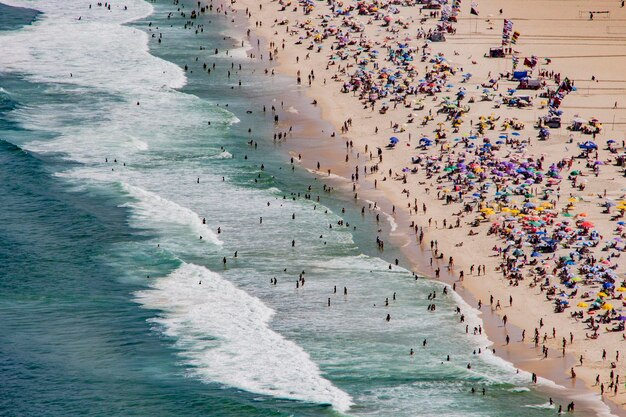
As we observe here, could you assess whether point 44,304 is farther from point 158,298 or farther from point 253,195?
point 253,195

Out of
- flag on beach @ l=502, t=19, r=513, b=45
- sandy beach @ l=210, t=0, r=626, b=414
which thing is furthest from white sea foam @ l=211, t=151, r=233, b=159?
flag on beach @ l=502, t=19, r=513, b=45

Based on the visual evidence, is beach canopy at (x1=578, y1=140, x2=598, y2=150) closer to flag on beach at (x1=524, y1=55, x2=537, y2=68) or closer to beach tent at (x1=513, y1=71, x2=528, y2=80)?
beach tent at (x1=513, y1=71, x2=528, y2=80)

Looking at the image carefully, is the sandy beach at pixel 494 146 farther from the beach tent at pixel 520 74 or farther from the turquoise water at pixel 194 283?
the turquoise water at pixel 194 283

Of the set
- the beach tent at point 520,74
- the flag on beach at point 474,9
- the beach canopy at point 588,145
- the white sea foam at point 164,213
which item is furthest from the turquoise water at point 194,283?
the flag on beach at point 474,9

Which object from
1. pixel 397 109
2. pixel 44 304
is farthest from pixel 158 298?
pixel 397 109

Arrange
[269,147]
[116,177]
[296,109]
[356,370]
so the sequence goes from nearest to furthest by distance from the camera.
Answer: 1. [356,370]
2. [116,177]
3. [269,147]
4. [296,109]

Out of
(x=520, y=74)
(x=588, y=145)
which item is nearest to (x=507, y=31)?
(x=520, y=74)
